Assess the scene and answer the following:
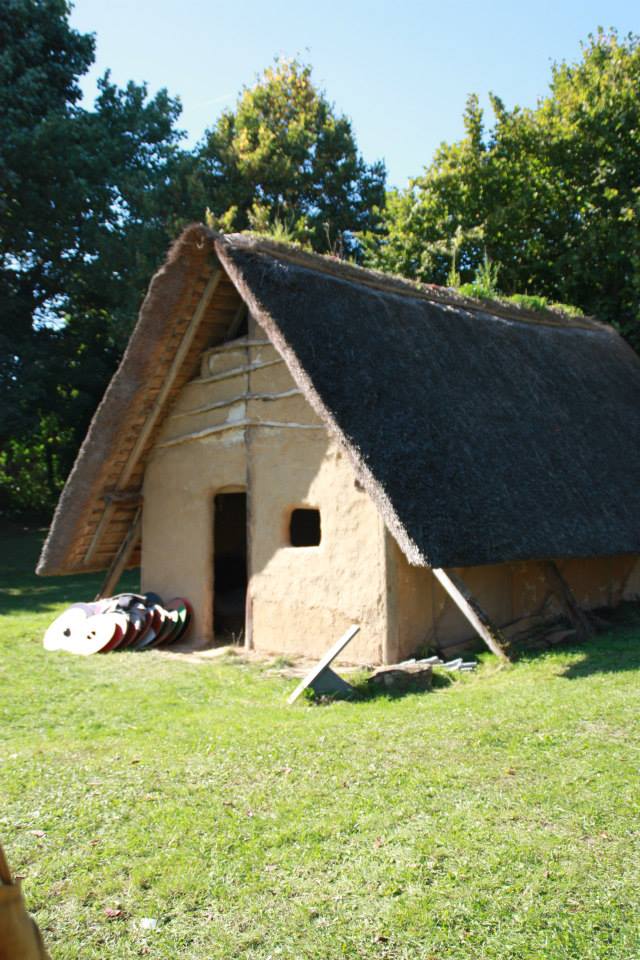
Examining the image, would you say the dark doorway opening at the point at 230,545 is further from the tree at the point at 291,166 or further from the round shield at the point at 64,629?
the tree at the point at 291,166

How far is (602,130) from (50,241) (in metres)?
13.3

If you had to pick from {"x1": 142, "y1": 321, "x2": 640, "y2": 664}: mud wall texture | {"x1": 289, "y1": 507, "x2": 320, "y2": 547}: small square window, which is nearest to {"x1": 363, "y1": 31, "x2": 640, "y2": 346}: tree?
{"x1": 289, "y1": 507, "x2": 320, "y2": 547}: small square window

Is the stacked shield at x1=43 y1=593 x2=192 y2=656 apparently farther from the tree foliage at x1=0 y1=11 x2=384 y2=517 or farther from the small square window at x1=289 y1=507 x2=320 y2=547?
the tree foliage at x1=0 y1=11 x2=384 y2=517

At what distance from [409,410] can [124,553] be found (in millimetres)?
5099

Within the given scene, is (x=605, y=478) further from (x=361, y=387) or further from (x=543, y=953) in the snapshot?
(x=543, y=953)

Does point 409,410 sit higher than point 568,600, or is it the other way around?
point 409,410

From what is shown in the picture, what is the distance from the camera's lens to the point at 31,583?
1748 cm

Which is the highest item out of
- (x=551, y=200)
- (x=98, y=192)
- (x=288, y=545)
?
(x=98, y=192)

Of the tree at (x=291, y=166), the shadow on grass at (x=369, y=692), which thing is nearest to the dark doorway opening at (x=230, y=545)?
the shadow on grass at (x=369, y=692)

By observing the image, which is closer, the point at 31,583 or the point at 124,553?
the point at 124,553

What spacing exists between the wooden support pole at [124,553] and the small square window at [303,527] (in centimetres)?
264

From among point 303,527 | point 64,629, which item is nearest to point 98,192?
point 303,527

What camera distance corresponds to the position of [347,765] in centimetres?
530

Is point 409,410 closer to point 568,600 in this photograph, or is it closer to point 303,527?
point 568,600
